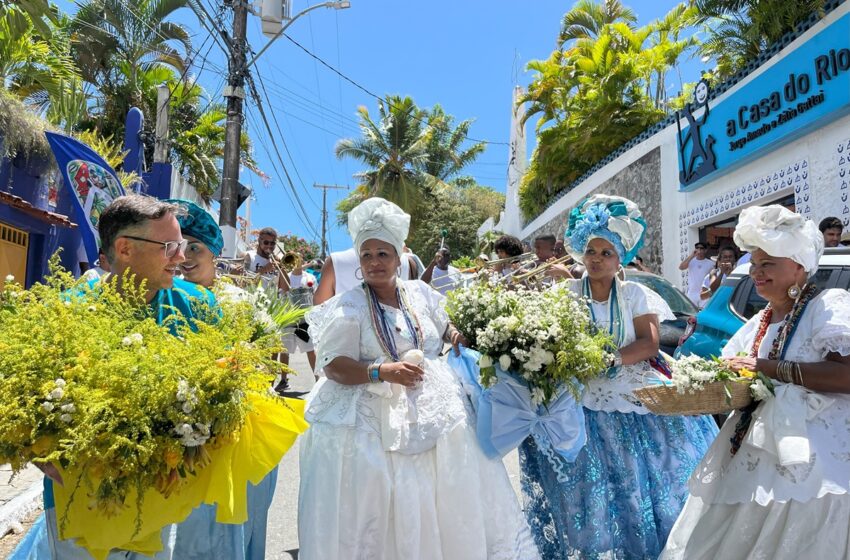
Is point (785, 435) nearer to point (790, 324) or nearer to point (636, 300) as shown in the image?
point (790, 324)

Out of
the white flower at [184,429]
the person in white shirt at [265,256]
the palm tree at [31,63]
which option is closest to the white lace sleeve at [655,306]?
the white flower at [184,429]

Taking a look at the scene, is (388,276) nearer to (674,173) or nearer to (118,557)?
(118,557)

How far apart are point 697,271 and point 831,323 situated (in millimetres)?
9303

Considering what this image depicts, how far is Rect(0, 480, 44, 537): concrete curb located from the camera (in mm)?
4344

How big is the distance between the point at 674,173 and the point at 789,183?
13.3 feet

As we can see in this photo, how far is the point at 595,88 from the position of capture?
21.5 m

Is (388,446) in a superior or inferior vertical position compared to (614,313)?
inferior

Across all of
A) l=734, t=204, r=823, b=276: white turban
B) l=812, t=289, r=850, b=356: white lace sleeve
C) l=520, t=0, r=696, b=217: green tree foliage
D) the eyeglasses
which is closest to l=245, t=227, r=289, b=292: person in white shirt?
the eyeglasses

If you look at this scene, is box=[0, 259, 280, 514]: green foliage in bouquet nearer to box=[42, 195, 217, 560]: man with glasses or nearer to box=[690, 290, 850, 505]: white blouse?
box=[42, 195, 217, 560]: man with glasses

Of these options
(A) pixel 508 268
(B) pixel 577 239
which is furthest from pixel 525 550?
(A) pixel 508 268

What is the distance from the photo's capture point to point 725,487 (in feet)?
10.2

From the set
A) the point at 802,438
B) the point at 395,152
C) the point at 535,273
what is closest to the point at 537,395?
the point at 802,438

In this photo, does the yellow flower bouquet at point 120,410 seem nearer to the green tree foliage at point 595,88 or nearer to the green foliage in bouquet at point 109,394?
the green foliage in bouquet at point 109,394

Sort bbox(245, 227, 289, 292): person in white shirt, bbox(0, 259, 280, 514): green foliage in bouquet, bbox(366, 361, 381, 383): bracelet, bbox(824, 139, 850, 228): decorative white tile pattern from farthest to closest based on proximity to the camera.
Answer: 1. bbox(824, 139, 850, 228): decorative white tile pattern
2. bbox(245, 227, 289, 292): person in white shirt
3. bbox(366, 361, 381, 383): bracelet
4. bbox(0, 259, 280, 514): green foliage in bouquet
